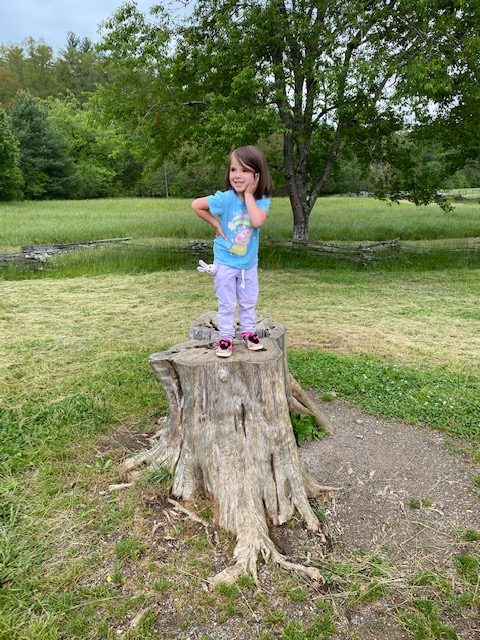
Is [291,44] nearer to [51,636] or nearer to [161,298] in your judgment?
[161,298]

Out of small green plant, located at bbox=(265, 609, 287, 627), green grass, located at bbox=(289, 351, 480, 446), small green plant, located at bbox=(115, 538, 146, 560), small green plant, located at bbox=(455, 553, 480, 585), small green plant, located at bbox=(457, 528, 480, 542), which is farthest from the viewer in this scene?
green grass, located at bbox=(289, 351, 480, 446)

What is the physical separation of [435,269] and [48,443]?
409 inches

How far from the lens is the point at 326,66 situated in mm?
10180

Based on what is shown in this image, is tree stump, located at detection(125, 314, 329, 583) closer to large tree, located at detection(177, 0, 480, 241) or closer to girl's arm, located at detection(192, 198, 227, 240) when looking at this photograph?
girl's arm, located at detection(192, 198, 227, 240)

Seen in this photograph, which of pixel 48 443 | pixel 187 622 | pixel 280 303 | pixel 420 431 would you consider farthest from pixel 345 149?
pixel 187 622

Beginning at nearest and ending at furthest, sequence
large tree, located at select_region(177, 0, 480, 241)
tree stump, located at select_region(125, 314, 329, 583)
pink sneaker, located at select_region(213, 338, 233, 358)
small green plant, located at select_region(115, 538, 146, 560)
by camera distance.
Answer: small green plant, located at select_region(115, 538, 146, 560) < tree stump, located at select_region(125, 314, 329, 583) < pink sneaker, located at select_region(213, 338, 233, 358) < large tree, located at select_region(177, 0, 480, 241)

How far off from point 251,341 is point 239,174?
1061 millimetres

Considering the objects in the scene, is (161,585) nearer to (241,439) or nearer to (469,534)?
(241,439)

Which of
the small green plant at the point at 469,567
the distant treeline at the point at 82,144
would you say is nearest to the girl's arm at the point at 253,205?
the small green plant at the point at 469,567

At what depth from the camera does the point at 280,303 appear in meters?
8.19

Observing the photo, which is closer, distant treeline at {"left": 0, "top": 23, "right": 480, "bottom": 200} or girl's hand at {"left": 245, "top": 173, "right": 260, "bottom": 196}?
girl's hand at {"left": 245, "top": 173, "right": 260, "bottom": 196}

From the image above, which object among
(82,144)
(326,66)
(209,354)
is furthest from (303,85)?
(82,144)

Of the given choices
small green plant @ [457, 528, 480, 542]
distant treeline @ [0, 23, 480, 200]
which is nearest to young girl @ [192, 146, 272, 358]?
small green plant @ [457, 528, 480, 542]

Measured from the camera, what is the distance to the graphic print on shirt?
3.04 meters
